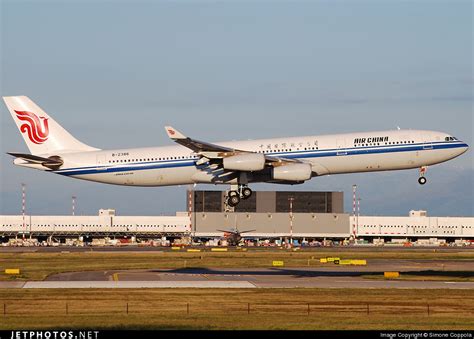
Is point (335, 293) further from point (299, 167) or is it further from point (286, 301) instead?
point (299, 167)

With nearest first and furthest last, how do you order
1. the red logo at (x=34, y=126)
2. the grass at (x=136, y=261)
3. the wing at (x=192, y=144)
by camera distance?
the wing at (x=192, y=144) → the grass at (x=136, y=261) → the red logo at (x=34, y=126)

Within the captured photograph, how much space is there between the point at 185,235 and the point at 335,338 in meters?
163

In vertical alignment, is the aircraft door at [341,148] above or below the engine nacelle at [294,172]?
above

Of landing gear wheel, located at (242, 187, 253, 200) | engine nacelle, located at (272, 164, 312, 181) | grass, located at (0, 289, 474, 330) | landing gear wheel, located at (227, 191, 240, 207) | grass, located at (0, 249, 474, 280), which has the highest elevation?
engine nacelle, located at (272, 164, 312, 181)

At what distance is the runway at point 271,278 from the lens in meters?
59.8

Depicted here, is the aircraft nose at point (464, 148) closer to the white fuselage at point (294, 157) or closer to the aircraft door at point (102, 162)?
the white fuselage at point (294, 157)

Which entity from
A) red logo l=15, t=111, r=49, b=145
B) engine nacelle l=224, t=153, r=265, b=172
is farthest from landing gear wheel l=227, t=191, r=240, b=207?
red logo l=15, t=111, r=49, b=145

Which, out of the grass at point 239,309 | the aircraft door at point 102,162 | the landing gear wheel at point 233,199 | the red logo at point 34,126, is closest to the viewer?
the grass at point 239,309

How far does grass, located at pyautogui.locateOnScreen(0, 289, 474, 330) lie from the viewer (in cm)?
4031

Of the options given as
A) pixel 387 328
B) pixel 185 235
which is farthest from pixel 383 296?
pixel 185 235

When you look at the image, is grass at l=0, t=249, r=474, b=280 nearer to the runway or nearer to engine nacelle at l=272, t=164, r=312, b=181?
the runway

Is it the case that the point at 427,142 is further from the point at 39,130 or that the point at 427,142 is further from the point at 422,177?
the point at 39,130

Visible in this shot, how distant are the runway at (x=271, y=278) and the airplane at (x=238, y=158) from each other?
8.55m

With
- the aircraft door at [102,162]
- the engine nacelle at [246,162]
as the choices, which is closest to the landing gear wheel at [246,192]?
the engine nacelle at [246,162]
